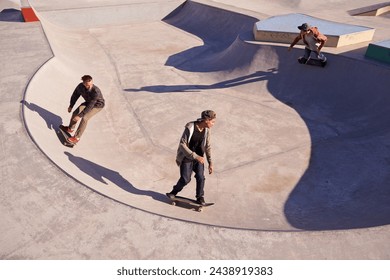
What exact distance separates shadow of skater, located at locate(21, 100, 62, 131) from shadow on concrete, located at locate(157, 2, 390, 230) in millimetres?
4566

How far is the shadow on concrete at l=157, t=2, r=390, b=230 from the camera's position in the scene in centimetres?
641

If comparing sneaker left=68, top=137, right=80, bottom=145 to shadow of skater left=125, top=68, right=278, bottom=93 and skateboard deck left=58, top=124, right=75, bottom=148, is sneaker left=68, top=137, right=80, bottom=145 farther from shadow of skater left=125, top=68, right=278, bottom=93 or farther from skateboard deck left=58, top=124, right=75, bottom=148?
shadow of skater left=125, top=68, right=278, bottom=93

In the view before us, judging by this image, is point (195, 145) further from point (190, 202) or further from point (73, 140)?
point (73, 140)

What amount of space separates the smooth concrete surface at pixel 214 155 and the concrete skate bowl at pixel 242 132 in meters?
0.05

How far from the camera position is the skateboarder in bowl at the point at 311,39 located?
34.2ft

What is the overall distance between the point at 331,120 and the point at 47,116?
352 inches

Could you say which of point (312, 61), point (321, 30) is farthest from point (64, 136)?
point (321, 30)

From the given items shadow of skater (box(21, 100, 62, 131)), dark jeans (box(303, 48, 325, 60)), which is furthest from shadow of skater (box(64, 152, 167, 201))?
dark jeans (box(303, 48, 325, 60))

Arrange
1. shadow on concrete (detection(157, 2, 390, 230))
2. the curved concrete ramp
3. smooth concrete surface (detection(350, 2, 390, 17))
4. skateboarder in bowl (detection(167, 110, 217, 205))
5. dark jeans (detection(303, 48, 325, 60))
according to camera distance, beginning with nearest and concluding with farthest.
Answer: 1. skateboarder in bowl (detection(167, 110, 217, 205))
2. shadow on concrete (detection(157, 2, 390, 230))
3. dark jeans (detection(303, 48, 325, 60))
4. the curved concrete ramp
5. smooth concrete surface (detection(350, 2, 390, 17))

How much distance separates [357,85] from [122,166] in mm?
8631

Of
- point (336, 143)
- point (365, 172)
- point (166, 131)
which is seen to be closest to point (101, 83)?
point (166, 131)

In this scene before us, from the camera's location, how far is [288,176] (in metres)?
7.78

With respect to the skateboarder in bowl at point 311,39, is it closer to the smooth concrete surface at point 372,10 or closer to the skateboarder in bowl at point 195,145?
the skateboarder in bowl at point 195,145

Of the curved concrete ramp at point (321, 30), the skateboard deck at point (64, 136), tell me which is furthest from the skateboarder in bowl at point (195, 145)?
the curved concrete ramp at point (321, 30)
